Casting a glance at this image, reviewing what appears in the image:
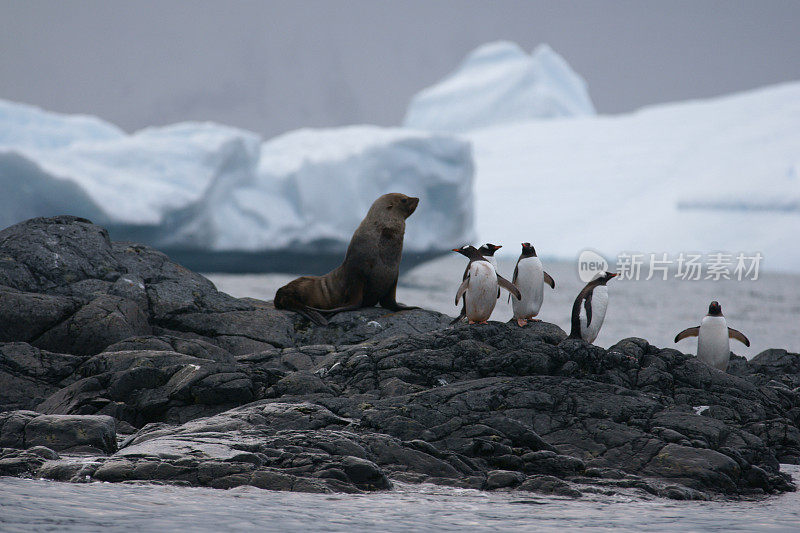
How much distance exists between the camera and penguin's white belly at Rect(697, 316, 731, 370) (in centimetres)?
740

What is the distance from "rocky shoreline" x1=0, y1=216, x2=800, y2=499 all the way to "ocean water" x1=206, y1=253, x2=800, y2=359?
34.2 ft

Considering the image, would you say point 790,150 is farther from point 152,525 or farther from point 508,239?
point 152,525

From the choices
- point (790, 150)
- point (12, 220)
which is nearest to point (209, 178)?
point (12, 220)

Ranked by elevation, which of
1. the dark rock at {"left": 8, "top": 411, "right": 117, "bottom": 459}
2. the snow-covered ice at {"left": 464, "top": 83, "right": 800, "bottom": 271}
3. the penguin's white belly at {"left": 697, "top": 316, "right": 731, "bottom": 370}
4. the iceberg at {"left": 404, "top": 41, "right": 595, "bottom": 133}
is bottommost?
the dark rock at {"left": 8, "top": 411, "right": 117, "bottom": 459}

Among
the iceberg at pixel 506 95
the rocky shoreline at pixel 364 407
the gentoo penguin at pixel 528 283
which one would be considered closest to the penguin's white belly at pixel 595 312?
the gentoo penguin at pixel 528 283

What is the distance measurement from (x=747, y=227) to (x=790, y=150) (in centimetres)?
535

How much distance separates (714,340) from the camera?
7.43 metres

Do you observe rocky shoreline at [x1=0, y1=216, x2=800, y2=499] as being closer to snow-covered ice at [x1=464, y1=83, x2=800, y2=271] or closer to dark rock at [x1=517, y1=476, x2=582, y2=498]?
dark rock at [x1=517, y1=476, x2=582, y2=498]

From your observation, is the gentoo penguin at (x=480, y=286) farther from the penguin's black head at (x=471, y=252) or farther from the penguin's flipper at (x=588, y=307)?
the penguin's flipper at (x=588, y=307)

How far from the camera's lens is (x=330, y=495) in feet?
12.8

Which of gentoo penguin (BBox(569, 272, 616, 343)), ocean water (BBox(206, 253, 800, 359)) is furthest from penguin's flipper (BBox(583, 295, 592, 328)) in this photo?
ocean water (BBox(206, 253, 800, 359))

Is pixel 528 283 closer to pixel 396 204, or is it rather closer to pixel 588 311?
pixel 588 311

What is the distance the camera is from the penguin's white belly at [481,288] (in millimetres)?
6074

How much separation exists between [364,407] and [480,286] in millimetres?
1572
